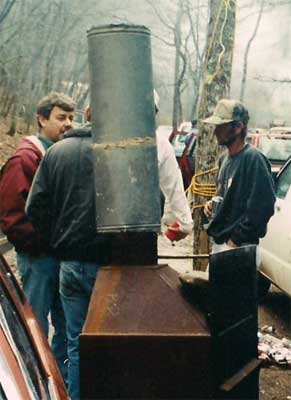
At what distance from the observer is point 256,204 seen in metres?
4.32

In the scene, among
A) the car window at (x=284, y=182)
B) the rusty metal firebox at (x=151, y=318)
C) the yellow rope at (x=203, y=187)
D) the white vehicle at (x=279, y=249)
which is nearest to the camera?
the rusty metal firebox at (x=151, y=318)

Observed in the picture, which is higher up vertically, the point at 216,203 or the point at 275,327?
the point at 216,203

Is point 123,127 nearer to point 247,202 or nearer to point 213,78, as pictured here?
point 247,202

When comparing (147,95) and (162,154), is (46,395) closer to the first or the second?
(147,95)

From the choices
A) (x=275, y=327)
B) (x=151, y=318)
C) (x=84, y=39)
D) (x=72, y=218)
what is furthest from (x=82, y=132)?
(x=84, y=39)

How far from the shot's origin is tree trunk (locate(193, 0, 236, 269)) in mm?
6367

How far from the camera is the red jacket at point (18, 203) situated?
3.98 meters

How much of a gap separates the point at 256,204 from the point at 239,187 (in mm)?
232

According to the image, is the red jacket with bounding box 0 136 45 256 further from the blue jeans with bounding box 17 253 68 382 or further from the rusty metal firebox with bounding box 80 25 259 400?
the rusty metal firebox with bounding box 80 25 259 400

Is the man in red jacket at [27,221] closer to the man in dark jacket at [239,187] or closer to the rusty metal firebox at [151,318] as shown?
the rusty metal firebox at [151,318]

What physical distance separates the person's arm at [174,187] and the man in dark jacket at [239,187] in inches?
27.6

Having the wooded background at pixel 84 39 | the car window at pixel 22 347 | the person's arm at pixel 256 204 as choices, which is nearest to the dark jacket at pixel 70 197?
the person's arm at pixel 256 204

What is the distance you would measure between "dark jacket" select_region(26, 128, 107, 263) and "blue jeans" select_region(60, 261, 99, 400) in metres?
0.07

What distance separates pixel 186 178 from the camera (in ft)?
49.1
